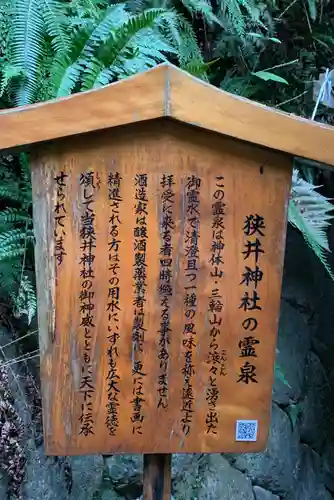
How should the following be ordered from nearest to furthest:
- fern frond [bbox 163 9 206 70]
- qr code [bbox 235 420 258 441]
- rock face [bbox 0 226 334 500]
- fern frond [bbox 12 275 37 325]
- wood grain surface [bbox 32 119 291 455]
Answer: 1. wood grain surface [bbox 32 119 291 455]
2. qr code [bbox 235 420 258 441]
3. fern frond [bbox 12 275 37 325]
4. rock face [bbox 0 226 334 500]
5. fern frond [bbox 163 9 206 70]

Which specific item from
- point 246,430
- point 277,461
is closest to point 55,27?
point 246,430

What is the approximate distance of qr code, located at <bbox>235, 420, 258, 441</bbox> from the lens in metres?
1.63

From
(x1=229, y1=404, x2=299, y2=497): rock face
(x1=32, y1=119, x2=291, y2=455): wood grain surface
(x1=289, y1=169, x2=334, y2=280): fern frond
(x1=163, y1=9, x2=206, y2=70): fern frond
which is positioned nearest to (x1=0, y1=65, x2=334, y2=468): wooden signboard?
(x1=32, y1=119, x2=291, y2=455): wood grain surface

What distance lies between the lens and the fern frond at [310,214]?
92.6 inches

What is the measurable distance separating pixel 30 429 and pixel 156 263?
1360mm

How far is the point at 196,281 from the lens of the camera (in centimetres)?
152

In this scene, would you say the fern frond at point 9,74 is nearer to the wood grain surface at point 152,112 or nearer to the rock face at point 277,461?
the wood grain surface at point 152,112

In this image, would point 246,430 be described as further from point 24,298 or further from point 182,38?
point 182,38

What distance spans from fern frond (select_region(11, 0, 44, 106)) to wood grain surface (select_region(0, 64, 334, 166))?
41.9 inches

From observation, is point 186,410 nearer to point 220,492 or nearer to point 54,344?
point 54,344

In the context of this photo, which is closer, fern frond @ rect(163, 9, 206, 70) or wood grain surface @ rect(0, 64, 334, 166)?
wood grain surface @ rect(0, 64, 334, 166)

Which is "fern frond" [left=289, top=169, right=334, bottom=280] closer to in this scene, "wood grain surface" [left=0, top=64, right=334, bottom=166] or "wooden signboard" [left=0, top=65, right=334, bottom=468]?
"wooden signboard" [left=0, top=65, right=334, bottom=468]

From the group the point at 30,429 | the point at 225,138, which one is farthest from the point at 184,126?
the point at 30,429

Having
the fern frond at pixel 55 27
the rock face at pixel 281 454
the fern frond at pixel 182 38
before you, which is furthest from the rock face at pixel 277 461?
the fern frond at pixel 55 27
